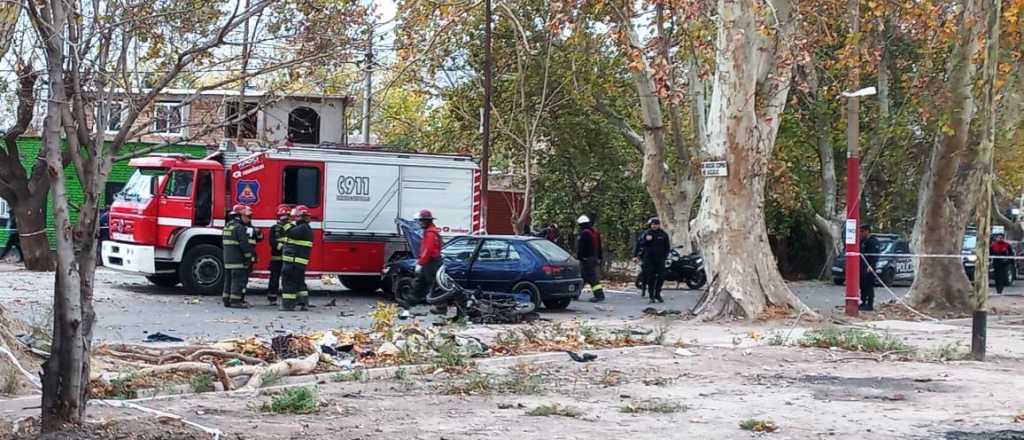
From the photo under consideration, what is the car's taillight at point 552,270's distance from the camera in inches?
798

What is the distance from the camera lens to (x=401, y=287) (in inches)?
847

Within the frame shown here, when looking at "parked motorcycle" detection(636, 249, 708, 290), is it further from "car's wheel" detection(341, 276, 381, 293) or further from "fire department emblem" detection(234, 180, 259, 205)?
"fire department emblem" detection(234, 180, 259, 205)

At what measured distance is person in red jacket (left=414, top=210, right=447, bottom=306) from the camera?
19.2 metres

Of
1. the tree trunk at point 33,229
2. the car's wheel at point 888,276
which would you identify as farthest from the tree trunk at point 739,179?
the tree trunk at point 33,229

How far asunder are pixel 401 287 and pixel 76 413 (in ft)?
45.4

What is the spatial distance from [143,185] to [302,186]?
2848mm

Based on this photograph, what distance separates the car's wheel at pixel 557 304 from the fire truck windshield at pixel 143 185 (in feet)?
23.7

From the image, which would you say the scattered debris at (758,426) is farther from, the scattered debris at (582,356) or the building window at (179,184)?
the building window at (179,184)

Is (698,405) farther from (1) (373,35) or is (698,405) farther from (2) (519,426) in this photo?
(1) (373,35)

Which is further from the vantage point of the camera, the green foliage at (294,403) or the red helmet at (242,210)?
the red helmet at (242,210)

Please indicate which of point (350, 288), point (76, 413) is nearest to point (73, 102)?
point (76, 413)

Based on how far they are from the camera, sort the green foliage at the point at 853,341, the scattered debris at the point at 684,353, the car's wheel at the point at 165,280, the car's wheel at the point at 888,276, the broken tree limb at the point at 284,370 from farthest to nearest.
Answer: the car's wheel at the point at 888,276 → the car's wheel at the point at 165,280 → the green foliage at the point at 853,341 → the scattered debris at the point at 684,353 → the broken tree limb at the point at 284,370

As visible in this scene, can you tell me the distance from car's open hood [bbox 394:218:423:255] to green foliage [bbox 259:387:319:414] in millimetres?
11875

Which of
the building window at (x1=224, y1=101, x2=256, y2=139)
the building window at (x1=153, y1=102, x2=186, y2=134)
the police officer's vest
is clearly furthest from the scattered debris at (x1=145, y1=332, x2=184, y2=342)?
the building window at (x1=153, y1=102, x2=186, y2=134)
